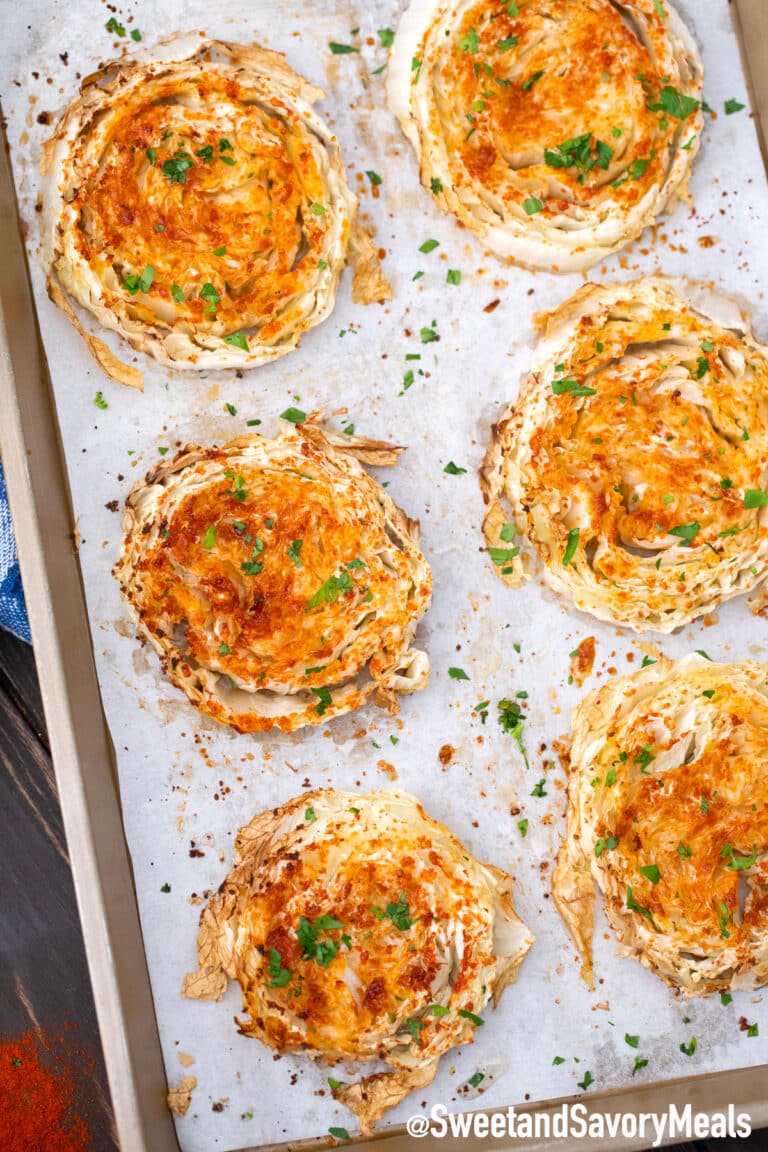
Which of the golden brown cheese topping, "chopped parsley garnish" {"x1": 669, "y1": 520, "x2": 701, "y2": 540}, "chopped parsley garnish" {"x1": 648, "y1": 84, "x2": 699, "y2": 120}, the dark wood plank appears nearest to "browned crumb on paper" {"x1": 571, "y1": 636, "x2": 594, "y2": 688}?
"chopped parsley garnish" {"x1": 669, "y1": 520, "x2": 701, "y2": 540}

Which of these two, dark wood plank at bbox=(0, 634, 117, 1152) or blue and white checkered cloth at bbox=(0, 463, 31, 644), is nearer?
blue and white checkered cloth at bbox=(0, 463, 31, 644)

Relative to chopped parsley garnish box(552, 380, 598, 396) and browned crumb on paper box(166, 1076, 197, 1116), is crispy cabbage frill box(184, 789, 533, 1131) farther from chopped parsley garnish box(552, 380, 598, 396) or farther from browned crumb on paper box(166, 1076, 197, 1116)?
chopped parsley garnish box(552, 380, 598, 396)

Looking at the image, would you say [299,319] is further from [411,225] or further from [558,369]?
[558,369]

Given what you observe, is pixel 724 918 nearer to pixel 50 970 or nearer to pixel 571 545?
pixel 571 545

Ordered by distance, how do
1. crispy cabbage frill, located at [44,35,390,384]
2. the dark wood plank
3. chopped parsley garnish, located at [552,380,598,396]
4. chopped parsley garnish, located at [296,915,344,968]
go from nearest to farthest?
chopped parsley garnish, located at [296,915,344,968] < crispy cabbage frill, located at [44,35,390,384] < chopped parsley garnish, located at [552,380,598,396] < the dark wood plank

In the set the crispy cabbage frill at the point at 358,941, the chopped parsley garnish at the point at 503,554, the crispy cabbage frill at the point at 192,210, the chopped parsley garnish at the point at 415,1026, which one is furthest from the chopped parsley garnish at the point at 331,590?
the chopped parsley garnish at the point at 415,1026

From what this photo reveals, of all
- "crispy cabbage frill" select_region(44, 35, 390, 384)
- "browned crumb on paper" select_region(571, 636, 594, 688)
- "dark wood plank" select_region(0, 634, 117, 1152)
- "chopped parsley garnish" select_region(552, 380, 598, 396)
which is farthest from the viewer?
"dark wood plank" select_region(0, 634, 117, 1152)

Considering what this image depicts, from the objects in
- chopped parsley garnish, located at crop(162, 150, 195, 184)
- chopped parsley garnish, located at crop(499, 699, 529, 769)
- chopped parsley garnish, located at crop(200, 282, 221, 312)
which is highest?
chopped parsley garnish, located at crop(162, 150, 195, 184)
